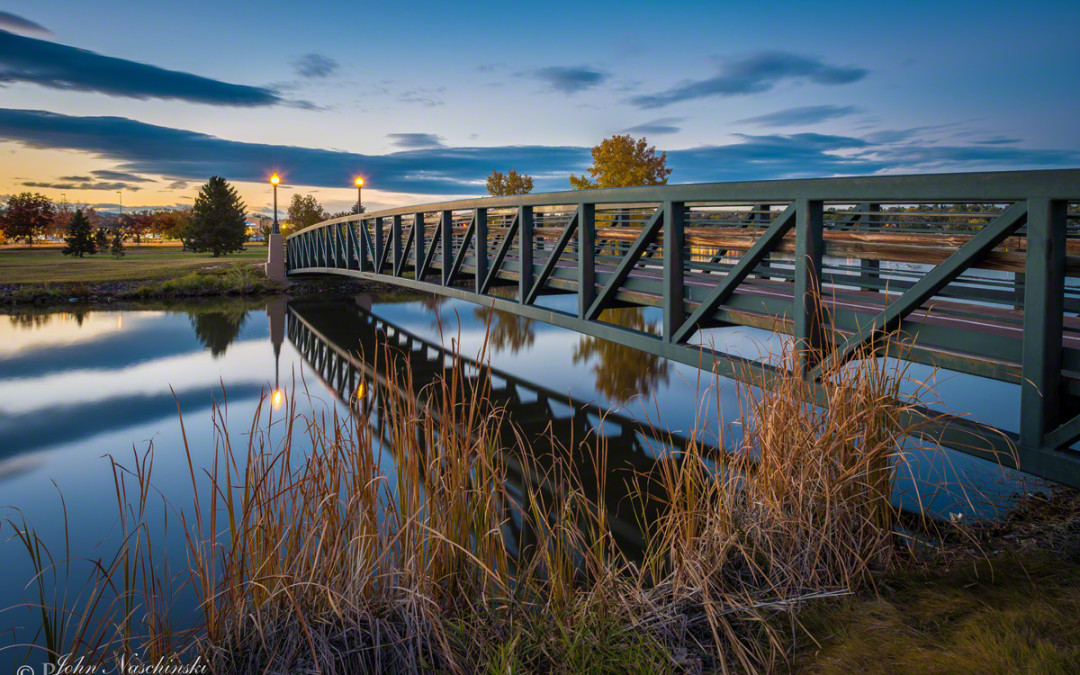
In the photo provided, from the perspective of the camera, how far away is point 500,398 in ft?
33.7

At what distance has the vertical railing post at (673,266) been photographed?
6.52 meters

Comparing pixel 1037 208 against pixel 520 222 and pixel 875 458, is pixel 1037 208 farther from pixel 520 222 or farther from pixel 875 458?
pixel 520 222

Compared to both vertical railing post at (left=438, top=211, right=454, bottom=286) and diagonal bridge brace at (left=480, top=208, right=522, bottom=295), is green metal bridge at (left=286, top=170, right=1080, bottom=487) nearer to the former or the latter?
diagonal bridge brace at (left=480, top=208, right=522, bottom=295)

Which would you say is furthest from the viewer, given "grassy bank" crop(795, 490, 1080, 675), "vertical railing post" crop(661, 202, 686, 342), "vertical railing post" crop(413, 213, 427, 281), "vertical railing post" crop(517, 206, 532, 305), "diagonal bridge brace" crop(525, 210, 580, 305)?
"vertical railing post" crop(413, 213, 427, 281)

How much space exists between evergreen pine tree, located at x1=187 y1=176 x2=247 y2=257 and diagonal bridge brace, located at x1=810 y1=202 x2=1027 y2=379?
50.0 meters

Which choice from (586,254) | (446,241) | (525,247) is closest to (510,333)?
(446,241)

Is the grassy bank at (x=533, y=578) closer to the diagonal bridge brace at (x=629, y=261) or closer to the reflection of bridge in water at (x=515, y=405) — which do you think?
the reflection of bridge in water at (x=515, y=405)

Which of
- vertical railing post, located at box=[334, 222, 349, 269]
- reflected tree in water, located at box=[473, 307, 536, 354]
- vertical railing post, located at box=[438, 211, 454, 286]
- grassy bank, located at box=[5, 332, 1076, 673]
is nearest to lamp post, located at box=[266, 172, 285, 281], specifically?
vertical railing post, located at box=[334, 222, 349, 269]

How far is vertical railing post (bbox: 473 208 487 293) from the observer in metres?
10.7

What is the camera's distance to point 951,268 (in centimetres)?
397

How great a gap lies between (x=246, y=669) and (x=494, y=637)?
0.94m

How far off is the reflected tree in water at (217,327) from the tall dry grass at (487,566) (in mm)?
12152

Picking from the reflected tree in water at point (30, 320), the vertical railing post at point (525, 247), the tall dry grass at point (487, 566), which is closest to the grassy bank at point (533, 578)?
the tall dry grass at point (487, 566)

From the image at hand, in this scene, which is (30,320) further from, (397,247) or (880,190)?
(880,190)
